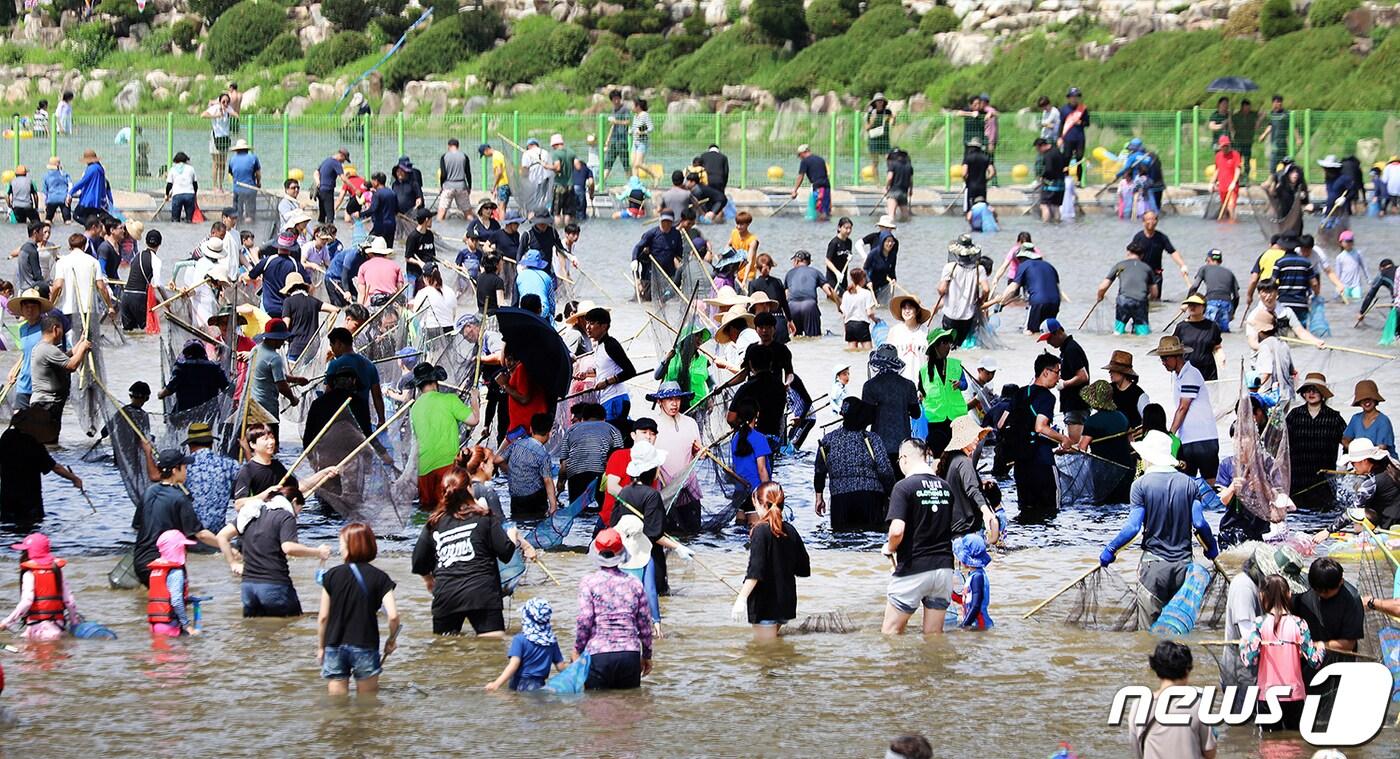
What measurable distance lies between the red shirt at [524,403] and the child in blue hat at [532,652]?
4700 millimetres

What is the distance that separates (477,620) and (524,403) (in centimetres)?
394

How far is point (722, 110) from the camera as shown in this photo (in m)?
57.6

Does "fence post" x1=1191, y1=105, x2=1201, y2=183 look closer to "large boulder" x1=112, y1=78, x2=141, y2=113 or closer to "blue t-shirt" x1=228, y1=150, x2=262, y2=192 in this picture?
"blue t-shirt" x1=228, y1=150, x2=262, y2=192

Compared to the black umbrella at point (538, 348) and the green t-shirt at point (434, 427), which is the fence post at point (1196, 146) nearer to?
the black umbrella at point (538, 348)

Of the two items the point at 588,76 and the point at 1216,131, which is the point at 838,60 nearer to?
the point at 588,76

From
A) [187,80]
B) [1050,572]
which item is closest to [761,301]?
[1050,572]

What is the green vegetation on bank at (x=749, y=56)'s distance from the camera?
49375 mm

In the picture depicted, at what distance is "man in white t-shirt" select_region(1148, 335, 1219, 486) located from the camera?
15.0 metres

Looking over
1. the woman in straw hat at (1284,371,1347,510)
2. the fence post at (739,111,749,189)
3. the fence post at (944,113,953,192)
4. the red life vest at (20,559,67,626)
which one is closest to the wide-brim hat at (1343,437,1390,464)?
the woman in straw hat at (1284,371,1347,510)

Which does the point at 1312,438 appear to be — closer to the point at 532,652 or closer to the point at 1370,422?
the point at 1370,422

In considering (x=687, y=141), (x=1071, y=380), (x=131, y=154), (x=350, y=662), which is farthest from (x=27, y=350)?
(x=687, y=141)

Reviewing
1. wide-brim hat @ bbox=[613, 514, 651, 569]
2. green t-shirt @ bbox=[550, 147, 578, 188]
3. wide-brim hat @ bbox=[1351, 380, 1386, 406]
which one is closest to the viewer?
wide-brim hat @ bbox=[613, 514, 651, 569]

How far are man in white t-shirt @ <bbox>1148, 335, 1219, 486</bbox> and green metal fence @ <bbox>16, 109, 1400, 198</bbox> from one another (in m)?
22.7

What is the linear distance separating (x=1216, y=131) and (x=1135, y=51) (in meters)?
15.9
